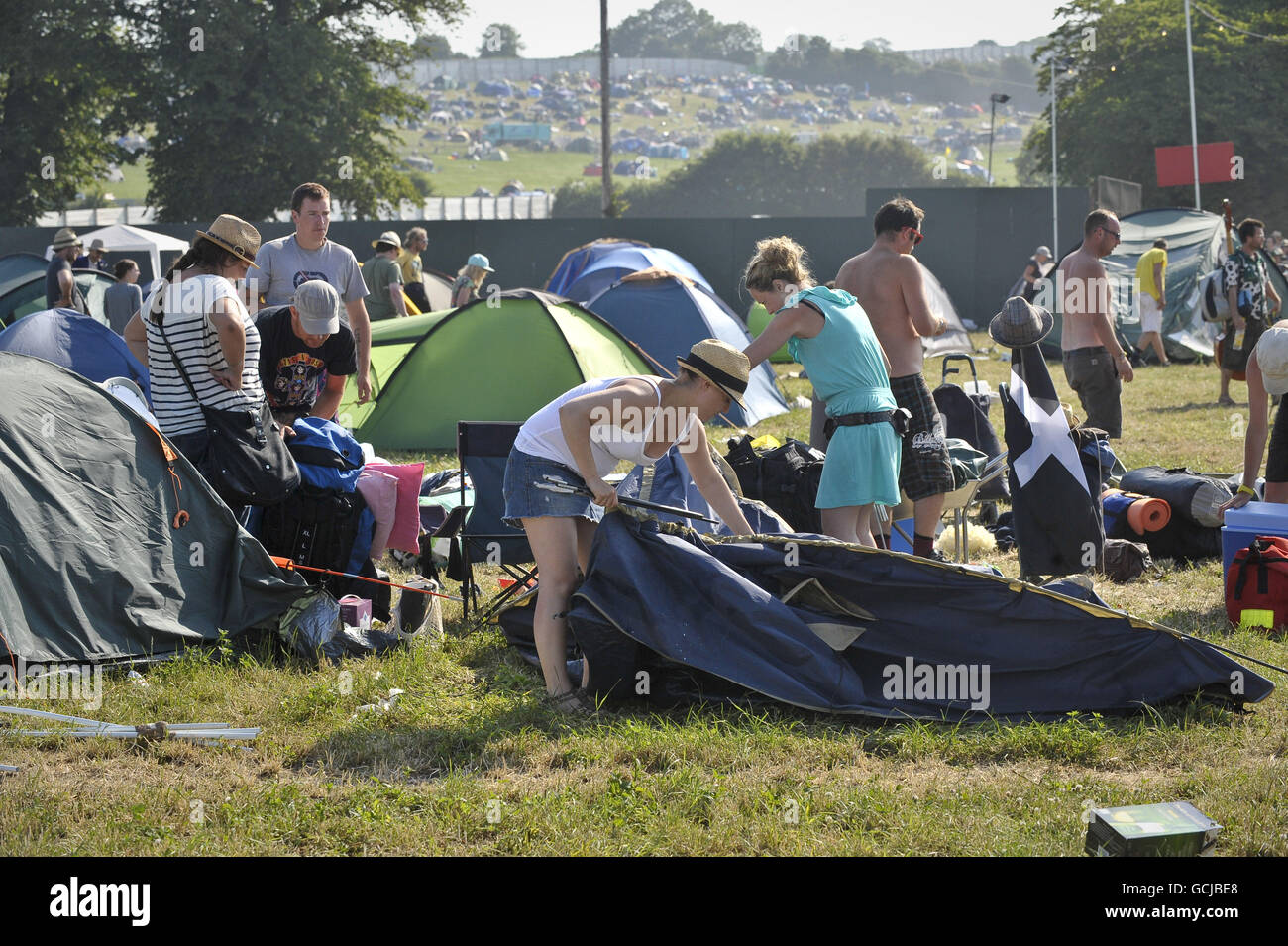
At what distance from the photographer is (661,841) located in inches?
138

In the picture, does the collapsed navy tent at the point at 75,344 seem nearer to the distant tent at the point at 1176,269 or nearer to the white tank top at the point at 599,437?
the white tank top at the point at 599,437

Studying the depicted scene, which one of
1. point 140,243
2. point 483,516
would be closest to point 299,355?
point 483,516

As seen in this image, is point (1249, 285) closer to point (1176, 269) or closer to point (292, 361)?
point (1176, 269)

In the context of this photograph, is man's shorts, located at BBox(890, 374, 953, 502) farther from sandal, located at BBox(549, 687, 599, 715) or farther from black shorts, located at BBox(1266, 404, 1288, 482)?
sandal, located at BBox(549, 687, 599, 715)

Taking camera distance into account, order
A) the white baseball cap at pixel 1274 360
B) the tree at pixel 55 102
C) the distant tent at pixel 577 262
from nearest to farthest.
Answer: the white baseball cap at pixel 1274 360, the distant tent at pixel 577 262, the tree at pixel 55 102

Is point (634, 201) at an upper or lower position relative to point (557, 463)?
upper

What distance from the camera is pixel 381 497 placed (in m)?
5.55

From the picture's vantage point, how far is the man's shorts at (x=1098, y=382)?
741 cm

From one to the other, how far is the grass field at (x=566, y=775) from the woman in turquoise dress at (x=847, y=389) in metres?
1.13

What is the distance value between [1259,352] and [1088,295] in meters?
2.37

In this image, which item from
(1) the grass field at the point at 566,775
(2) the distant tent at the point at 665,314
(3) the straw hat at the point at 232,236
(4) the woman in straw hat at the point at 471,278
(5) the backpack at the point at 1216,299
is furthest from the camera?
(4) the woman in straw hat at the point at 471,278

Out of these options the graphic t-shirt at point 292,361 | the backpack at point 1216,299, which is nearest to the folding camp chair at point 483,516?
the graphic t-shirt at point 292,361

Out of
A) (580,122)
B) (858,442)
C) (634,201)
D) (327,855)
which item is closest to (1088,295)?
(858,442)
